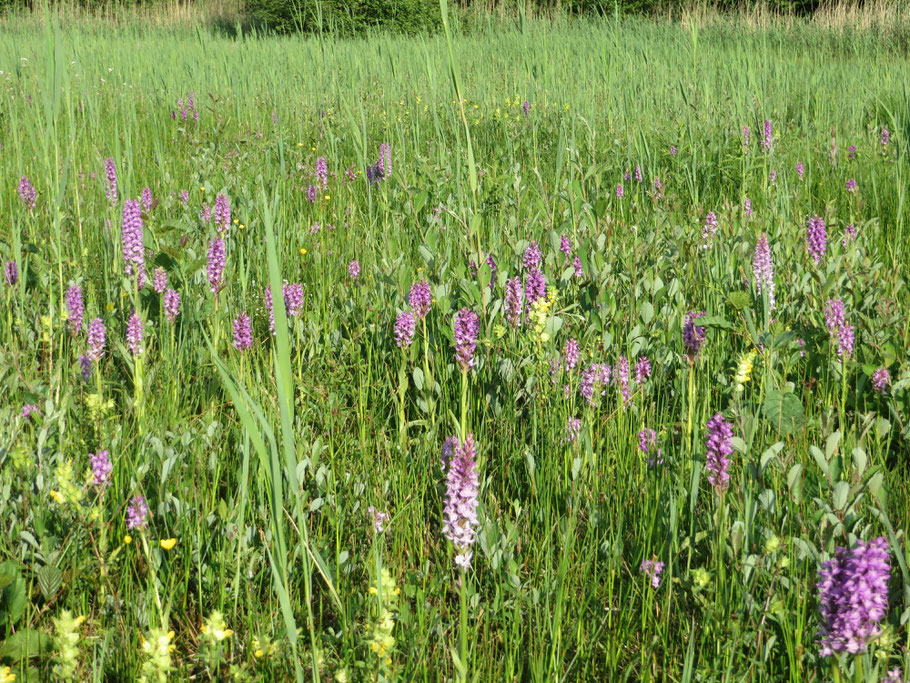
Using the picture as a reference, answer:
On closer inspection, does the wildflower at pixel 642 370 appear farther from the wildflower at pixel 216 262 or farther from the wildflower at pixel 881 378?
the wildflower at pixel 216 262

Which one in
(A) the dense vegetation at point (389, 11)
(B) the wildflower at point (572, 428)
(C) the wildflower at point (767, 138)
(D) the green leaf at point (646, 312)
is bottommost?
(B) the wildflower at point (572, 428)

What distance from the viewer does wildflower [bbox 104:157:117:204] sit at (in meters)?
2.95

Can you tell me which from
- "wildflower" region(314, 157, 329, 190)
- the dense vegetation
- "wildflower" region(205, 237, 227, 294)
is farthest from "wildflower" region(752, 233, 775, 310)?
the dense vegetation

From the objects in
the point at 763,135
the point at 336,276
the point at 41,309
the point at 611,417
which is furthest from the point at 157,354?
the point at 763,135

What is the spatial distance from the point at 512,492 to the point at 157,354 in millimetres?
1213

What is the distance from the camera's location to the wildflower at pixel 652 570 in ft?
4.56

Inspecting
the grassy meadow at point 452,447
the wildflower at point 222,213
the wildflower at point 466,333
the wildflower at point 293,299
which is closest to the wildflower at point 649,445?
the grassy meadow at point 452,447

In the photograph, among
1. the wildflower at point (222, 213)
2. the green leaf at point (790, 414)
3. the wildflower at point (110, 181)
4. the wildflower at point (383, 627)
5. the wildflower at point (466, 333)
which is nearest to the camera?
the wildflower at point (383, 627)

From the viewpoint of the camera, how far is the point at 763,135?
12.9ft

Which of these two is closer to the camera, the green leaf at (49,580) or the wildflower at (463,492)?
the wildflower at (463,492)

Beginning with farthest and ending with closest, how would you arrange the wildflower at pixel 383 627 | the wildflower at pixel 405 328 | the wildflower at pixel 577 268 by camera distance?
the wildflower at pixel 577 268, the wildflower at pixel 405 328, the wildflower at pixel 383 627

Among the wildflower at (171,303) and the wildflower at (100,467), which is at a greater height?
the wildflower at (171,303)

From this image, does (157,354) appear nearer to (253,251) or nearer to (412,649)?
(253,251)

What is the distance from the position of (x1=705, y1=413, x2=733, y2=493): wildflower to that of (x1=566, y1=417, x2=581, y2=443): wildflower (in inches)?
17.8
